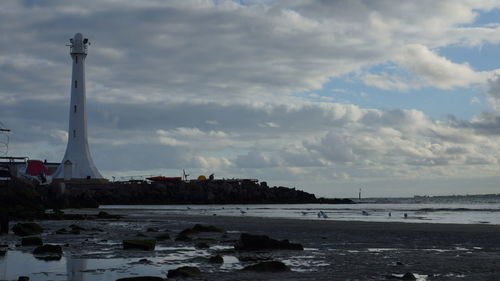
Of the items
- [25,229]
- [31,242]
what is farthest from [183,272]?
[25,229]

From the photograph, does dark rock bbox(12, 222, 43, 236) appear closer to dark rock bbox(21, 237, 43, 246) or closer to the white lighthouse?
dark rock bbox(21, 237, 43, 246)

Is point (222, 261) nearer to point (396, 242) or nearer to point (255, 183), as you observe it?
point (396, 242)

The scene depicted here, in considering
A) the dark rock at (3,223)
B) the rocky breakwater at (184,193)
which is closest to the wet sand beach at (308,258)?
the dark rock at (3,223)

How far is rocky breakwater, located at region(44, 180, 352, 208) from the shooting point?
84.7 metres

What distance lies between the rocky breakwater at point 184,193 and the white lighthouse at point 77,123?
7.57 feet

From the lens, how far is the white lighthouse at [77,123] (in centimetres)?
7788

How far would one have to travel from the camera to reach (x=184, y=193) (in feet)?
331

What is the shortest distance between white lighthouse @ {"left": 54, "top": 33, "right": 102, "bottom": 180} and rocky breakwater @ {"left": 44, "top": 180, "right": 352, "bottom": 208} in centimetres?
231

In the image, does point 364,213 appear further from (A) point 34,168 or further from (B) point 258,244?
(A) point 34,168

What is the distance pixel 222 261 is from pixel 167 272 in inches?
89.2

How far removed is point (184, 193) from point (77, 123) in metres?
27.6

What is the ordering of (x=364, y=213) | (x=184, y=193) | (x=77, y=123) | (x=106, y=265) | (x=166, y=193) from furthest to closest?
(x=184, y=193)
(x=166, y=193)
(x=77, y=123)
(x=364, y=213)
(x=106, y=265)

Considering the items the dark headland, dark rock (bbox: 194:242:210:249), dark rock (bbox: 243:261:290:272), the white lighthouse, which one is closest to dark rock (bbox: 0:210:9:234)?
dark rock (bbox: 194:242:210:249)

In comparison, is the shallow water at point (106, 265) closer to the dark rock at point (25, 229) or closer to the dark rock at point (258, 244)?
the dark rock at point (258, 244)
